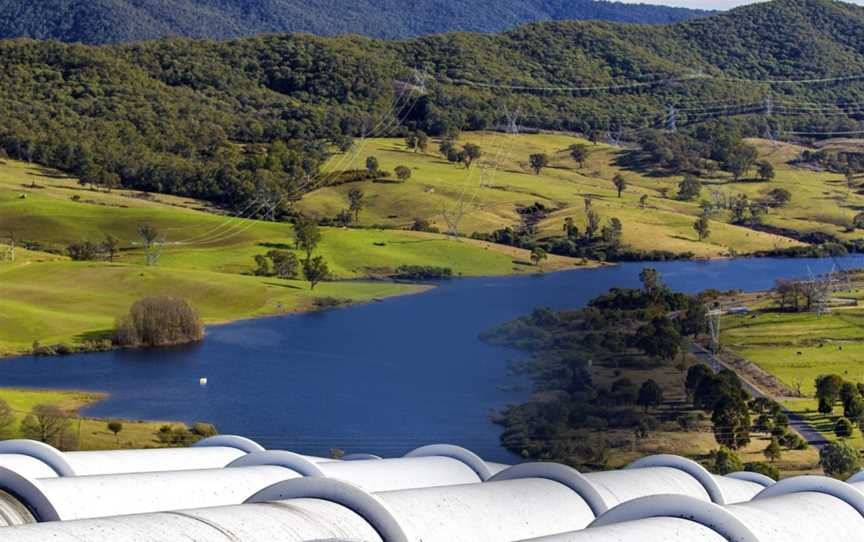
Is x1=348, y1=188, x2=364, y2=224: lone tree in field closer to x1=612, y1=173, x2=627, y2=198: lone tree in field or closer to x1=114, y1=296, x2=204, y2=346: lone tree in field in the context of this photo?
x1=612, y1=173, x2=627, y2=198: lone tree in field

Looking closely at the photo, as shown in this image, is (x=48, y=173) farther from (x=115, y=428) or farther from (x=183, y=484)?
(x=183, y=484)

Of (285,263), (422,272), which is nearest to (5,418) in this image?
(285,263)

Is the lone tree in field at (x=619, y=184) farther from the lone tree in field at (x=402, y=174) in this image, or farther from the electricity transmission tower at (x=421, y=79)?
the electricity transmission tower at (x=421, y=79)

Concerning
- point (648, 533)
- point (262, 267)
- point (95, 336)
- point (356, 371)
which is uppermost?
point (648, 533)

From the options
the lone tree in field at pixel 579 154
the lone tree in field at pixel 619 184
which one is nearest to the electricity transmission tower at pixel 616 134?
the lone tree in field at pixel 579 154

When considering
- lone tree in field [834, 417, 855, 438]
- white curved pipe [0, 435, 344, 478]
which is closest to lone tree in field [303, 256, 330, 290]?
lone tree in field [834, 417, 855, 438]
